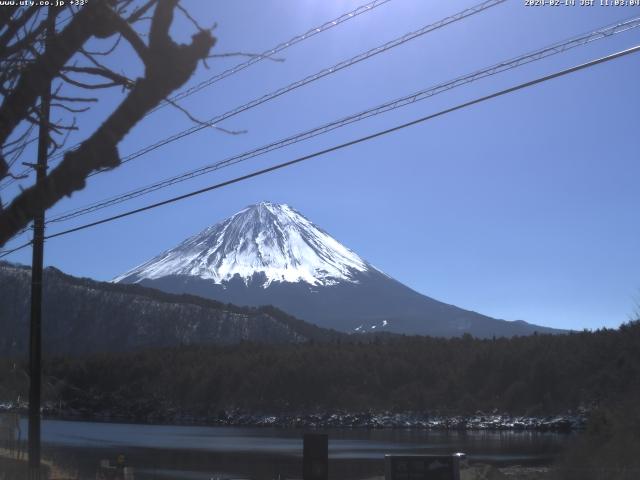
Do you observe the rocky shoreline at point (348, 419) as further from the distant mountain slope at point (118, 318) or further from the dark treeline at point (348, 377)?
the distant mountain slope at point (118, 318)

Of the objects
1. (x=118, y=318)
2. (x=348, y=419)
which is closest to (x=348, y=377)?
(x=348, y=419)

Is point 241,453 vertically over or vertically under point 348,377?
under

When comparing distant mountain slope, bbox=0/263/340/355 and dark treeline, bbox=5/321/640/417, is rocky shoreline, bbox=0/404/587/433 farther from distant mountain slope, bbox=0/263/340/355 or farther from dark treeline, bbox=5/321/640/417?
distant mountain slope, bbox=0/263/340/355

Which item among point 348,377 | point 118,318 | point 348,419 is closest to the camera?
point 348,419

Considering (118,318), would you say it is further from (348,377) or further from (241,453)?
(241,453)

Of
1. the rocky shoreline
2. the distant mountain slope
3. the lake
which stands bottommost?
the rocky shoreline

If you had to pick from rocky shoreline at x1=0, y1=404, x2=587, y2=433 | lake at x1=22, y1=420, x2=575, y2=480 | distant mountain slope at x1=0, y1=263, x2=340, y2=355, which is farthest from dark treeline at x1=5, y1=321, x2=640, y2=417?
distant mountain slope at x1=0, y1=263, x2=340, y2=355

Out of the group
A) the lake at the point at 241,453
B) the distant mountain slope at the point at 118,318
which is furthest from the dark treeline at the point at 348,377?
the distant mountain slope at the point at 118,318
